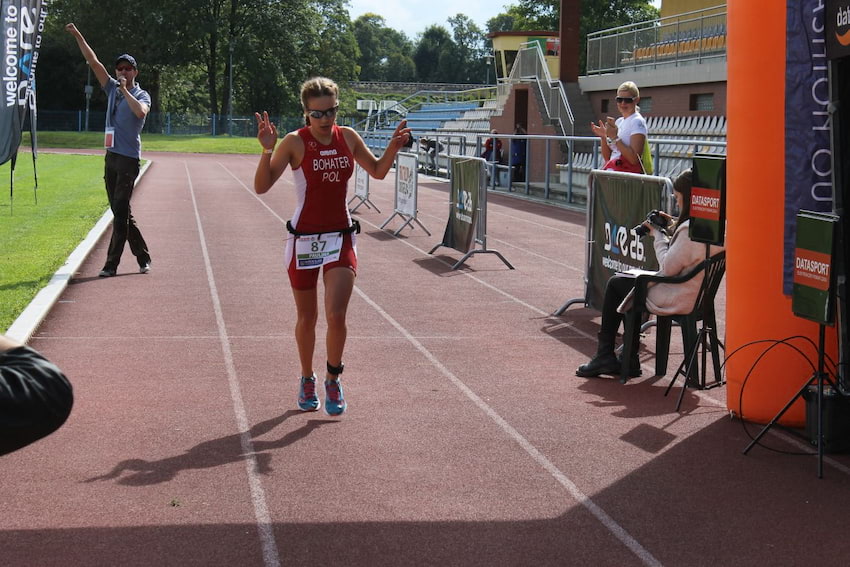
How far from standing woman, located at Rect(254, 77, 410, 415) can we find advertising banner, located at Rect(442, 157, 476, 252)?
22.2 feet

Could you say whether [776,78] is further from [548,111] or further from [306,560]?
[548,111]

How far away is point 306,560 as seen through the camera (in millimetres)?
4539

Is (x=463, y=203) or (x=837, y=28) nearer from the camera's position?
(x=837, y=28)

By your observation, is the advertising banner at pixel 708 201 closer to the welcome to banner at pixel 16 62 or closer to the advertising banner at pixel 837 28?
the advertising banner at pixel 837 28

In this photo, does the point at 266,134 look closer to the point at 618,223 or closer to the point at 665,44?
the point at 618,223

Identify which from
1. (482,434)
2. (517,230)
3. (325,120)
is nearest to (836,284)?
Answer: (482,434)

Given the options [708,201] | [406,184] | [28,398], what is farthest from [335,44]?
[28,398]

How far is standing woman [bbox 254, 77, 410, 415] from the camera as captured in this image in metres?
6.59

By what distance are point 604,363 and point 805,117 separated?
2.45 metres

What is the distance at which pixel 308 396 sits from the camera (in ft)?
22.7

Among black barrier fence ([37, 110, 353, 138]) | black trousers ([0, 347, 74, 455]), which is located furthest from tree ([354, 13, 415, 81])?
black trousers ([0, 347, 74, 455])

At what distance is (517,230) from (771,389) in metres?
12.2

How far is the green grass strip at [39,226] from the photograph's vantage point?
36.5 ft

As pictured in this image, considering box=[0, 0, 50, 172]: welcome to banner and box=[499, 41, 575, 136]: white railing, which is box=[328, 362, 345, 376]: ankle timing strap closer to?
box=[0, 0, 50, 172]: welcome to banner
